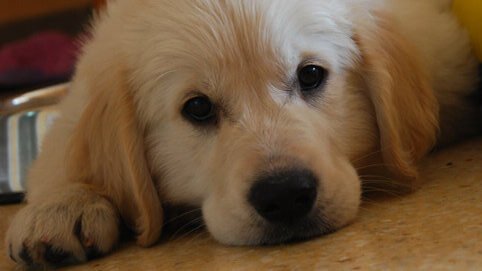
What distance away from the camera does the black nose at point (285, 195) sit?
1.77 m

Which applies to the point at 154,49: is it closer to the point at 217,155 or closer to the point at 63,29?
the point at 217,155

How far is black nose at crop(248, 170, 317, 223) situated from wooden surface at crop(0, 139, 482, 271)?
0.26 feet

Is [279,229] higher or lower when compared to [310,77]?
lower

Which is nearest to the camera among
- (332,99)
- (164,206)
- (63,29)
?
(332,99)

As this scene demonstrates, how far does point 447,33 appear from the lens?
256cm

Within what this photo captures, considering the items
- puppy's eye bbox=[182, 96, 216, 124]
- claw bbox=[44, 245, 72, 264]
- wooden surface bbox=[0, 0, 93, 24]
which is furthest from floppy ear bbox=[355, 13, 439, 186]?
wooden surface bbox=[0, 0, 93, 24]

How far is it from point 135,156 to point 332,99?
56 centimetres

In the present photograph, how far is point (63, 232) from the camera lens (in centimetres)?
A: 201

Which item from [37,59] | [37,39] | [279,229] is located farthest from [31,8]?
[279,229]

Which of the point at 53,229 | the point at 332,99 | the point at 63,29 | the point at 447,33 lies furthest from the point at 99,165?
the point at 63,29

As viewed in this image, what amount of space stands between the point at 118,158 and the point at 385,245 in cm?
84

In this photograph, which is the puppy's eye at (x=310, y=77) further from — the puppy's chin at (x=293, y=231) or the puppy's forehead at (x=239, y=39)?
the puppy's chin at (x=293, y=231)

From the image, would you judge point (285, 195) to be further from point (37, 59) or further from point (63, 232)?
point (37, 59)

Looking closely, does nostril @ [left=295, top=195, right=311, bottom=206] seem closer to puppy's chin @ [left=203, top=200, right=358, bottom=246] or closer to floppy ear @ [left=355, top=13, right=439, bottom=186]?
puppy's chin @ [left=203, top=200, right=358, bottom=246]
